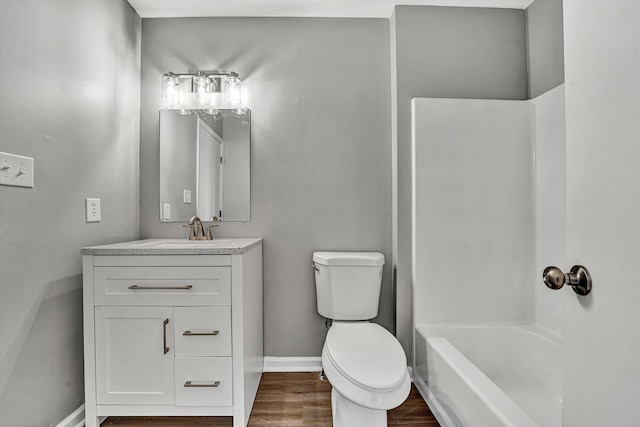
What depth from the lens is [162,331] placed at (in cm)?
159

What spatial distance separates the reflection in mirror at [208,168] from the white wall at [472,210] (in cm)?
103

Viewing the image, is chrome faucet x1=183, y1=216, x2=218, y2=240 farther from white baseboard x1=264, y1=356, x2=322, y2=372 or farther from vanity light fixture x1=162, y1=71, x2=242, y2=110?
white baseboard x1=264, y1=356, x2=322, y2=372

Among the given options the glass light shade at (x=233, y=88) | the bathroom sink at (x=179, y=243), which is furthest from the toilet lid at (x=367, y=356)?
the glass light shade at (x=233, y=88)

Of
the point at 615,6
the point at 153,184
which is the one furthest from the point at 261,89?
the point at 615,6

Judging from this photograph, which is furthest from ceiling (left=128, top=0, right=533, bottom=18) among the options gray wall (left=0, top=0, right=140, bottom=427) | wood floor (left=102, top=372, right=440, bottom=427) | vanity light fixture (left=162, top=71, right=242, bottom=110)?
wood floor (left=102, top=372, right=440, bottom=427)

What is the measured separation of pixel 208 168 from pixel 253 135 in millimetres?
340

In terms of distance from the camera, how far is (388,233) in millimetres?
2293

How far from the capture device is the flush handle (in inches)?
30.3

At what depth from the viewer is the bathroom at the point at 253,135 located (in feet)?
4.64

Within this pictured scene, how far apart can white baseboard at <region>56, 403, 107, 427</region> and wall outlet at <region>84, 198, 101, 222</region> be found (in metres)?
0.86

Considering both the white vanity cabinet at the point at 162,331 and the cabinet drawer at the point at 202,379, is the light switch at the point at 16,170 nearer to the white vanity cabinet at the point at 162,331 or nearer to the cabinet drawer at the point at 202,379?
the white vanity cabinet at the point at 162,331

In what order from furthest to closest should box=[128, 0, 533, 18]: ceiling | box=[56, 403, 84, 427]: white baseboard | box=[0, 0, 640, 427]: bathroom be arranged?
box=[128, 0, 533, 18]: ceiling
box=[56, 403, 84, 427]: white baseboard
box=[0, 0, 640, 427]: bathroom

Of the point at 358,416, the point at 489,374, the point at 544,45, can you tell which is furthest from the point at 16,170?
the point at 544,45

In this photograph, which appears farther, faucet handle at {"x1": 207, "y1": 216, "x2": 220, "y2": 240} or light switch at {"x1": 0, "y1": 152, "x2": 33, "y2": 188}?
faucet handle at {"x1": 207, "y1": 216, "x2": 220, "y2": 240}
